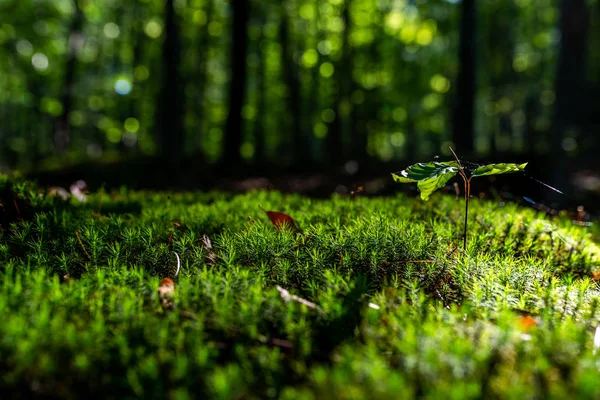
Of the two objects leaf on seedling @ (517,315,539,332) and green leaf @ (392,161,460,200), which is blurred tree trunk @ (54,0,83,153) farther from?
leaf on seedling @ (517,315,539,332)

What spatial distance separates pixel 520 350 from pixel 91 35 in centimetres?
3306

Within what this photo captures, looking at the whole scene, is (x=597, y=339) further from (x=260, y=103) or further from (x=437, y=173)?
(x=260, y=103)

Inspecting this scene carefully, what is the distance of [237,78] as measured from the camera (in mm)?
11289

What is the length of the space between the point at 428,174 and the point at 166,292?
52.1 inches

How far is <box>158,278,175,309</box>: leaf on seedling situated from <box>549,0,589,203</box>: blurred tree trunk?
5.48 metres

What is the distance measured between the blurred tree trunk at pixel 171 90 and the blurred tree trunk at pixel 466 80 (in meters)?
7.33

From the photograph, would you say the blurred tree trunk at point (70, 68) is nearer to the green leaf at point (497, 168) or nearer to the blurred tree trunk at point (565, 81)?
the blurred tree trunk at point (565, 81)

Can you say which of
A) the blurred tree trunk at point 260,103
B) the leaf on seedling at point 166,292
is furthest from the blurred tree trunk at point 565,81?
the blurred tree trunk at point 260,103

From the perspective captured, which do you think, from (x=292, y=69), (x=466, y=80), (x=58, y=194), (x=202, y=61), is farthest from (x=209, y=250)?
(x=202, y=61)

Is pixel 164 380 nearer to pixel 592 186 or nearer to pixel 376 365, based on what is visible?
pixel 376 365

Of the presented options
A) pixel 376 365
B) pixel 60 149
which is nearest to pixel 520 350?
pixel 376 365

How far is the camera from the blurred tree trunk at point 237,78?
36.3 feet

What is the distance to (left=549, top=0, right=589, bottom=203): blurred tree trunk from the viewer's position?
561 centimetres

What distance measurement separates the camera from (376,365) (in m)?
1.05
